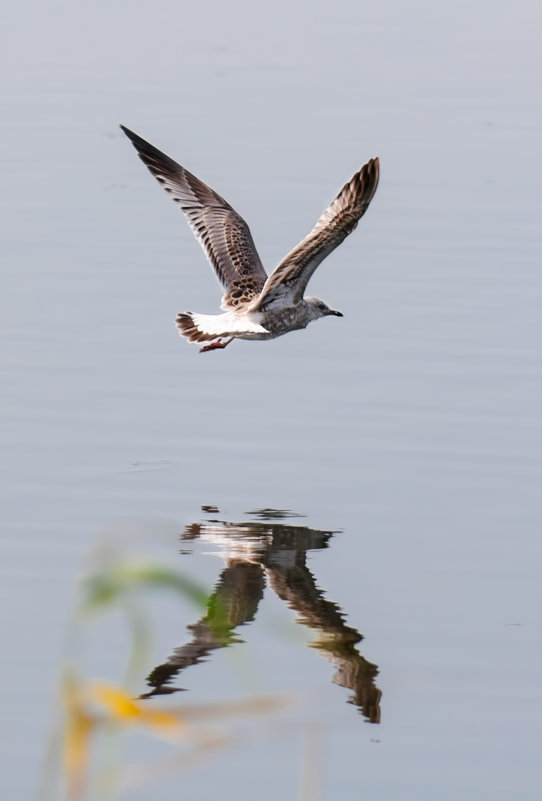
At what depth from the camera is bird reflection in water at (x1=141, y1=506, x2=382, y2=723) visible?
585cm

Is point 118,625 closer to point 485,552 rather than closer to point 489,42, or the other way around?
point 485,552

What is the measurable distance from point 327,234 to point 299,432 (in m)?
1.65

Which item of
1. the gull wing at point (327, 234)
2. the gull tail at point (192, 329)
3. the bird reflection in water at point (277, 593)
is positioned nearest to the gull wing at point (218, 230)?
the gull tail at point (192, 329)

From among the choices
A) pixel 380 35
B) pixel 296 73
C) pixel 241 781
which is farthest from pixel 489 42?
pixel 241 781

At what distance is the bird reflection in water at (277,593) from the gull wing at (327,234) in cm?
159

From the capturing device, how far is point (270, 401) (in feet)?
33.7

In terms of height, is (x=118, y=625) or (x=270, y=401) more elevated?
(x=270, y=401)

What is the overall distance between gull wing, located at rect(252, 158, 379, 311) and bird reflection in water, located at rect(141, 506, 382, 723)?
62.6 inches

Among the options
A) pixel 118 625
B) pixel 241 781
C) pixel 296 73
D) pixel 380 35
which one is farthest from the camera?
pixel 380 35

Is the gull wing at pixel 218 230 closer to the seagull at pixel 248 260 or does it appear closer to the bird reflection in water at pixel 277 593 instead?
the seagull at pixel 248 260

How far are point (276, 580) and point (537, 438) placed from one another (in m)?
2.86

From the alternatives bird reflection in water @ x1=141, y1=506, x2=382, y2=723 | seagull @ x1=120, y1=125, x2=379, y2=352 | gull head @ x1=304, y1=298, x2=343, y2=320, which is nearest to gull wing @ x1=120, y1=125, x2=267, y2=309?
seagull @ x1=120, y1=125, x2=379, y2=352

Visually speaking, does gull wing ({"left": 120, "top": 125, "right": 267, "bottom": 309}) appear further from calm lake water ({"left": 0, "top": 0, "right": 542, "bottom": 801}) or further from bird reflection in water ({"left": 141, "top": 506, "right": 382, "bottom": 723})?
bird reflection in water ({"left": 141, "top": 506, "right": 382, "bottom": 723})

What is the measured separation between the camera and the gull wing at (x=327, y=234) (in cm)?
817
